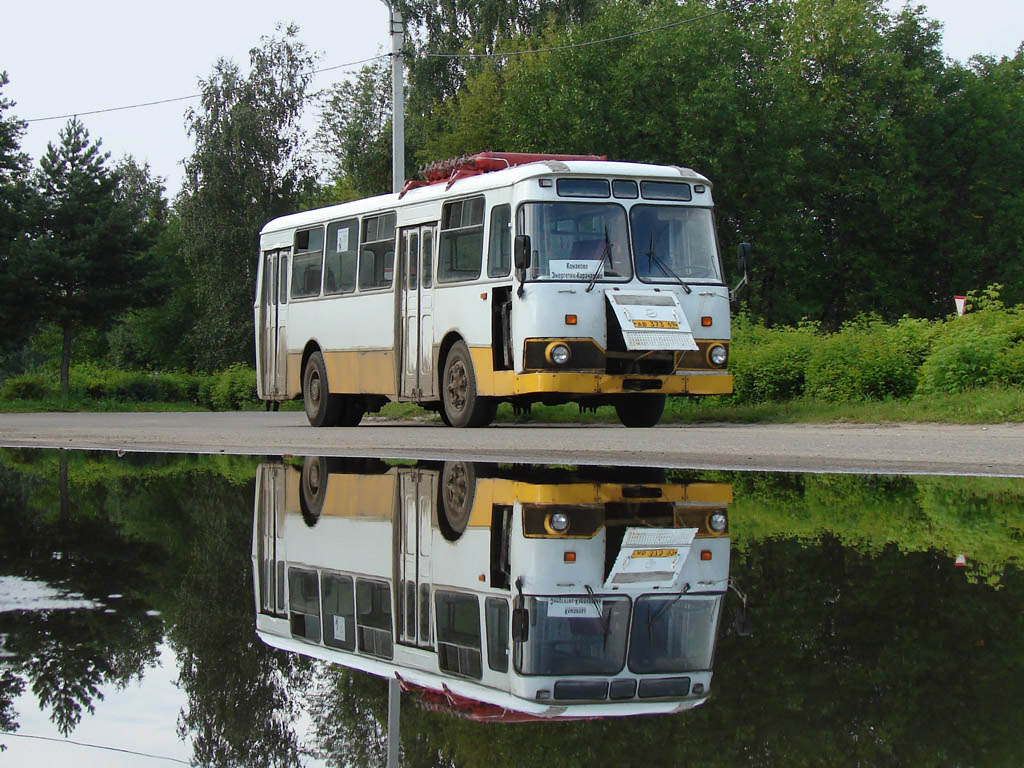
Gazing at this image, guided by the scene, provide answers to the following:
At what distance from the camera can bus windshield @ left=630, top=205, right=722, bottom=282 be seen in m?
19.2

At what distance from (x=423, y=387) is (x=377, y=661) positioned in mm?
16665

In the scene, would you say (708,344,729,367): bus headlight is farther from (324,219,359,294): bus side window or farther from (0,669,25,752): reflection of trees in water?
(0,669,25,752): reflection of trees in water

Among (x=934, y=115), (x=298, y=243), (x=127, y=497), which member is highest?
(x=934, y=115)

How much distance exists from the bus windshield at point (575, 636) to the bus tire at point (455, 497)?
2205 mm

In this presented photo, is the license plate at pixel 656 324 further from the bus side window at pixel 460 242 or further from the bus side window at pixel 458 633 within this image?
the bus side window at pixel 458 633

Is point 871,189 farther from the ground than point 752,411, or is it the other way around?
point 871,189

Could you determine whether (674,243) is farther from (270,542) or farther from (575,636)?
(575,636)

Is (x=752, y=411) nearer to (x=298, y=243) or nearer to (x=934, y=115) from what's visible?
(x=298, y=243)

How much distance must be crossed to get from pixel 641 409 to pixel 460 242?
3.38 meters

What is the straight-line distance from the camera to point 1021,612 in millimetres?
5176

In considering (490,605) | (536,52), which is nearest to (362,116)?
(536,52)

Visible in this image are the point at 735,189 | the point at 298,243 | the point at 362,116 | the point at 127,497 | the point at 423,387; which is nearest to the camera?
the point at 127,497

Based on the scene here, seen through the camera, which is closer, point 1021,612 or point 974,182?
point 1021,612

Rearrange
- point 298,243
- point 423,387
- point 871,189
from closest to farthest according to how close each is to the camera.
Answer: point 423,387 → point 298,243 → point 871,189
